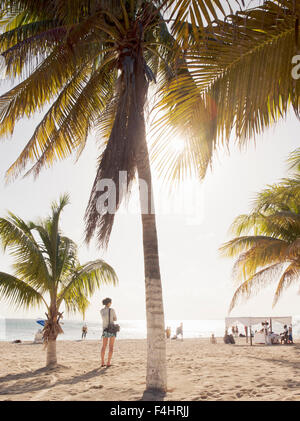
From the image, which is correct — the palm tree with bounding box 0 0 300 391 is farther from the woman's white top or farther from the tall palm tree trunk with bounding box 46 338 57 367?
the tall palm tree trunk with bounding box 46 338 57 367

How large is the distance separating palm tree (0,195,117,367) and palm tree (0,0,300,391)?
79.2 inches

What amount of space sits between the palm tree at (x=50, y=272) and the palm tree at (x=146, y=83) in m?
2.01

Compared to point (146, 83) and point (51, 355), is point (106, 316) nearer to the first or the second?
point (51, 355)

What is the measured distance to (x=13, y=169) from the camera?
784 centimetres

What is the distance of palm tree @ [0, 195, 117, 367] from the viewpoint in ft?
29.6

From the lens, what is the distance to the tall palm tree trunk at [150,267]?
591 centimetres

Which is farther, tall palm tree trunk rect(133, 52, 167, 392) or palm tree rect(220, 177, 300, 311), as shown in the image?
palm tree rect(220, 177, 300, 311)

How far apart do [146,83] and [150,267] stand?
352 centimetres

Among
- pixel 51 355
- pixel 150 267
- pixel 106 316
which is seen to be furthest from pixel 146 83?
pixel 51 355

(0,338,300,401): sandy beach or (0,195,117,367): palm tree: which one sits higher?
(0,195,117,367): palm tree

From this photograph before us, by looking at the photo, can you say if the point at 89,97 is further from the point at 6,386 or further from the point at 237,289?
the point at 237,289

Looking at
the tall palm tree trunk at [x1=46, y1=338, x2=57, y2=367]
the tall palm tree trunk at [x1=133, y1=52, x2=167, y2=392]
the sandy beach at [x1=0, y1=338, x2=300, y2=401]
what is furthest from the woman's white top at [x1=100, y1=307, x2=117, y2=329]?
the tall palm tree trunk at [x1=133, y1=52, x2=167, y2=392]

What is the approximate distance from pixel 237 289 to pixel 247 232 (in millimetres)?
2267
